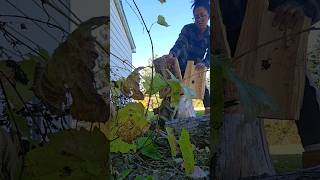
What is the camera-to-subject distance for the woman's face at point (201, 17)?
3.34 m

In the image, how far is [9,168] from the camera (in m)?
3.09

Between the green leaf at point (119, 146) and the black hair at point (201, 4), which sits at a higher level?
the black hair at point (201, 4)

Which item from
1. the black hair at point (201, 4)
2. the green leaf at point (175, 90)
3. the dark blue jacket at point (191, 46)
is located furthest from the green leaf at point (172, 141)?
the black hair at point (201, 4)

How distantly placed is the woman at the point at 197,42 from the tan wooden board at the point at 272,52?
237 mm

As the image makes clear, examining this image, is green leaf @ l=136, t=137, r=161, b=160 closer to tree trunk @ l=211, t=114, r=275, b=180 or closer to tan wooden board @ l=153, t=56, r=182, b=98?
tan wooden board @ l=153, t=56, r=182, b=98

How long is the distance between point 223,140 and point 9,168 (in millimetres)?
1444

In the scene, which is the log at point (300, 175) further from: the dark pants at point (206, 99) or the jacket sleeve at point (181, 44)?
the jacket sleeve at point (181, 44)

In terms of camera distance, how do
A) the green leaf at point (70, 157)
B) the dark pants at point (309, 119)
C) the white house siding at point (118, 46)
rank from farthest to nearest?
the dark pants at point (309, 119), the white house siding at point (118, 46), the green leaf at point (70, 157)

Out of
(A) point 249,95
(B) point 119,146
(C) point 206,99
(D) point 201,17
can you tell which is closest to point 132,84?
(B) point 119,146

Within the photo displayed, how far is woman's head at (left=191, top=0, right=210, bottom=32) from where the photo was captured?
10.9 feet

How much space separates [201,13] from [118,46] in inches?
24.5

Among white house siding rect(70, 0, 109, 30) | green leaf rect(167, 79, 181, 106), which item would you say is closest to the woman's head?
green leaf rect(167, 79, 181, 106)

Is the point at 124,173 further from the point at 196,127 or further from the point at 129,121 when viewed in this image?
the point at 196,127

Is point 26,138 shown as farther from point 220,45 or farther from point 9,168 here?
point 220,45
